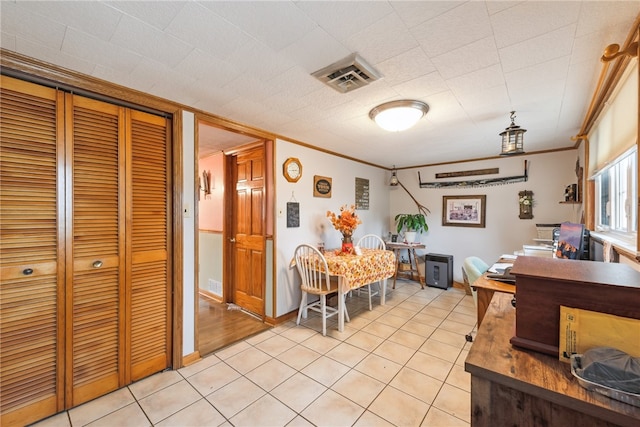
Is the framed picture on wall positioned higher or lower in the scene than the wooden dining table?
higher

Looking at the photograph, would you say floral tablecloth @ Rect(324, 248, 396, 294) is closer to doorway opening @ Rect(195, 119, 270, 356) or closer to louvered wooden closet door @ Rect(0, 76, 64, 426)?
doorway opening @ Rect(195, 119, 270, 356)

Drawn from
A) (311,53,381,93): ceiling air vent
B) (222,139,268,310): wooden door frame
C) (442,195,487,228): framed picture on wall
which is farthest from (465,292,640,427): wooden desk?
(442,195,487,228): framed picture on wall

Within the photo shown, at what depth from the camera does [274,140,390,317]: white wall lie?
316 centimetres

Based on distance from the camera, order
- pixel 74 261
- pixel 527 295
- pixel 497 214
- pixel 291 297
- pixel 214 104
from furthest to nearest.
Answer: pixel 497 214 → pixel 291 297 → pixel 214 104 → pixel 74 261 → pixel 527 295

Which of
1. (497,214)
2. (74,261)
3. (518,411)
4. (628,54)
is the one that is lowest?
(518,411)

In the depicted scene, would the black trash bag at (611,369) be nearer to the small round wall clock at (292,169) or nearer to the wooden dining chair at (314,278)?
the wooden dining chair at (314,278)

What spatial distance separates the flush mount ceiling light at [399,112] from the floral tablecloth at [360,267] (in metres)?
1.48

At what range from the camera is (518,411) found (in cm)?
82

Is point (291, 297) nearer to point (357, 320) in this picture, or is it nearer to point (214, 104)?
point (357, 320)

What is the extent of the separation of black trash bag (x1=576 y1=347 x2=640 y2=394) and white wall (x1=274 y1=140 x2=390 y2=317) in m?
2.67

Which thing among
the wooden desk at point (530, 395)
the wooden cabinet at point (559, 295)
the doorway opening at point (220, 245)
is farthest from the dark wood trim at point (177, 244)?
the wooden cabinet at point (559, 295)

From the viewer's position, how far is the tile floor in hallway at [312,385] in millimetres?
1696

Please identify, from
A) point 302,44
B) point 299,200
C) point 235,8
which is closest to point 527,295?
point 302,44

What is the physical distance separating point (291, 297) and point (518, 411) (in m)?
2.70
